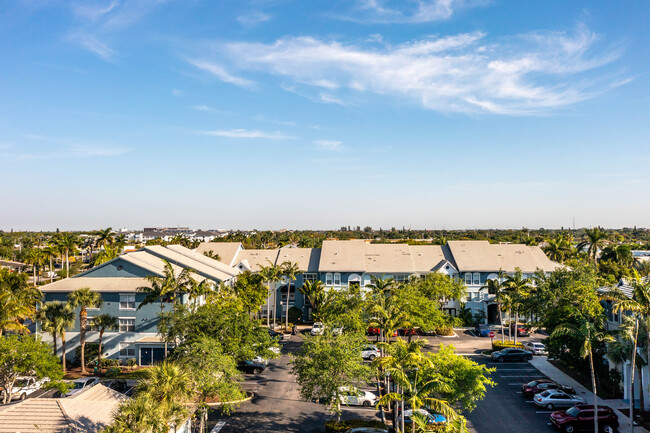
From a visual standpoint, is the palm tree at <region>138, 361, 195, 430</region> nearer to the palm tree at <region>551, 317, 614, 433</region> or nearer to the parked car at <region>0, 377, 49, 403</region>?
the parked car at <region>0, 377, 49, 403</region>

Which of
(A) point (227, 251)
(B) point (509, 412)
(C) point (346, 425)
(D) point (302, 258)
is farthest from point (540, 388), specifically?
(A) point (227, 251)

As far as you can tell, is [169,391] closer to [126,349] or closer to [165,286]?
[165,286]

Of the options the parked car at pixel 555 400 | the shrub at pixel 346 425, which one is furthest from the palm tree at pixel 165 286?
the parked car at pixel 555 400

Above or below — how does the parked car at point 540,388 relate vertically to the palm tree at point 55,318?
below

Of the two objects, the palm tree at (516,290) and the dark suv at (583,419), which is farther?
the palm tree at (516,290)

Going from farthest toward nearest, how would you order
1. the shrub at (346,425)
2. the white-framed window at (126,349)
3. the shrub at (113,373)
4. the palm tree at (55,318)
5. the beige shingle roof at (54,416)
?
1. the white-framed window at (126,349)
2. the palm tree at (55,318)
3. the shrub at (113,373)
4. the shrub at (346,425)
5. the beige shingle roof at (54,416)

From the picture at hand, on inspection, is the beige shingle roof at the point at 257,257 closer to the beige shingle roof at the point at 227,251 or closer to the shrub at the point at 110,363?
the beige shingle roof at the point at 227,251
